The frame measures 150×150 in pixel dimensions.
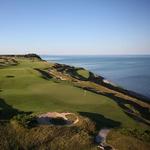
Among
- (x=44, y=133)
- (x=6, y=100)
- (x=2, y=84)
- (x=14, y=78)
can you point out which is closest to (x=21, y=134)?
(x=44, y=133)

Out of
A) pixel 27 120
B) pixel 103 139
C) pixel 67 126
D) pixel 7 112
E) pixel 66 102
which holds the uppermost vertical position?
pixel 27 120

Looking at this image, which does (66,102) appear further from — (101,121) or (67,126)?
(67,126)

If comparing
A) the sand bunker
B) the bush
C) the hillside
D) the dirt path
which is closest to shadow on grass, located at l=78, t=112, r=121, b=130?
the hillside

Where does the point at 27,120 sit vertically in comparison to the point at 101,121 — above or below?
above

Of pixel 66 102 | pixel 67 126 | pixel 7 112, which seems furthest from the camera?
pixel 66 102

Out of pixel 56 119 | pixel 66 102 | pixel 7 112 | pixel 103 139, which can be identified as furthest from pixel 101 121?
pixel 7 112

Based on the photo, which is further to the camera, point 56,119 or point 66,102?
point 66,102

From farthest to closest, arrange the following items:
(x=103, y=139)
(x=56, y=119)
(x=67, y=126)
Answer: (x=56, y=119) → (x=67, y=126) → (x=103, y=139)

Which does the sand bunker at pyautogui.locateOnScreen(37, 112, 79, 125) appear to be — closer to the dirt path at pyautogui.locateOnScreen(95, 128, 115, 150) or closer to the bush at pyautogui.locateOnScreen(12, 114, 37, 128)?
the bush at pyautogui.locateOnScreen(12, 114, 37, 128)

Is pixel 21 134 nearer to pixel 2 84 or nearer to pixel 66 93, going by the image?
pixel 66 93
